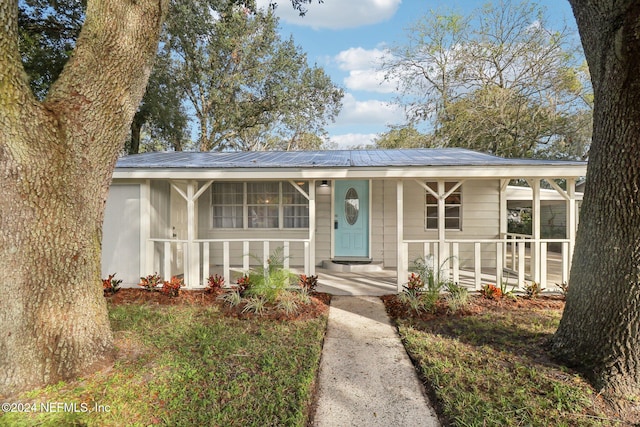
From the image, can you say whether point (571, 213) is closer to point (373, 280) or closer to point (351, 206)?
point (373, 280)

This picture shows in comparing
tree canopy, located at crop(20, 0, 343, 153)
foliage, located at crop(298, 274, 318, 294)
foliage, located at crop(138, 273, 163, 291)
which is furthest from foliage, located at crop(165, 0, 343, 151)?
foliage, located at crop(298, 274, 318, 294)

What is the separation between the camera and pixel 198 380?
105 inches

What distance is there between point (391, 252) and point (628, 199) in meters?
5.33

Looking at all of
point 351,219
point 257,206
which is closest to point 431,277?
Answer: point 351,219

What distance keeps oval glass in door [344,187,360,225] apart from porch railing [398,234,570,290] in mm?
1552

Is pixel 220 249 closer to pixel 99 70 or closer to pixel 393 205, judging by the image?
pixel 393 205

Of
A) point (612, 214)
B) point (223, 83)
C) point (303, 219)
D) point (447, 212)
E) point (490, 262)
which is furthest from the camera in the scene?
point (223, 83)

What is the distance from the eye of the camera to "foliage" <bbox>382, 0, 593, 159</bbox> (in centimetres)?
1402

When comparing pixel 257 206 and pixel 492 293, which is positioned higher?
pixel 257 206

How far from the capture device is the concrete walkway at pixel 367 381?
91.2 inches

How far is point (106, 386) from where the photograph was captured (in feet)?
8.29

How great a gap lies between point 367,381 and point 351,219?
5.06 meters

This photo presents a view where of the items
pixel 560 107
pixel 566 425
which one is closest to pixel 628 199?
pixel 566 425

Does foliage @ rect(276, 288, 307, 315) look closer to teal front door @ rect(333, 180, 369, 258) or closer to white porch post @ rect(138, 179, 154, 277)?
white porch post @ rect(138, 179, 154, 277)
